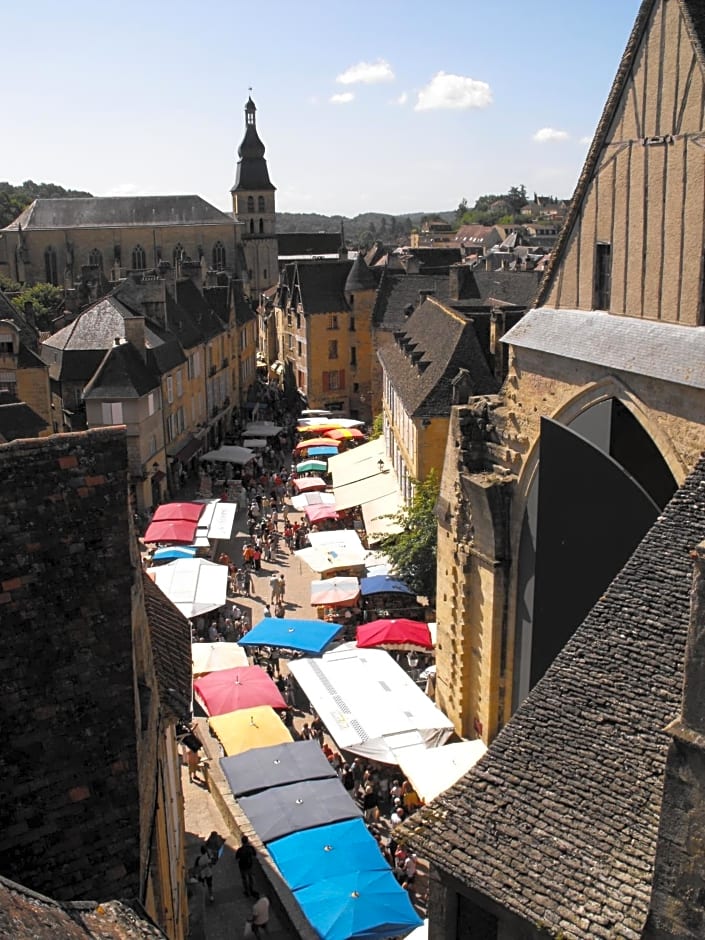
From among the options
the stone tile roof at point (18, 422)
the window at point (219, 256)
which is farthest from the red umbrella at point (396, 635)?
A: the window at point (219, 256)

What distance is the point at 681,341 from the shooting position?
11.9 meters

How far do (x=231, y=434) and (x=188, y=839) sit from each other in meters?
34.4

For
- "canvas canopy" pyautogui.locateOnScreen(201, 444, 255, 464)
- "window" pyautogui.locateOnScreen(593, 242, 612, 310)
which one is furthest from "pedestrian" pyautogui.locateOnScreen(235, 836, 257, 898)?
"canvas canopy" pyautogui.locateOnScreen(201, 444, 255, 464)

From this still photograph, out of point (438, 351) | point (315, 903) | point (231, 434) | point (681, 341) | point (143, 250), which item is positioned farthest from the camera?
point (143, 250)

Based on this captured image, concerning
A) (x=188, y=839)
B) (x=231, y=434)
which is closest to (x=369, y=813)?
(x=188, y=839)

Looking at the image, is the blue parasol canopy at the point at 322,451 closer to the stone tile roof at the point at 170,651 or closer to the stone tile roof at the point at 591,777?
the stone tile roof at the point at 170,651

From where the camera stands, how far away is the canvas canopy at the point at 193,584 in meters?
23.8

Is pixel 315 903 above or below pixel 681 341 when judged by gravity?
below

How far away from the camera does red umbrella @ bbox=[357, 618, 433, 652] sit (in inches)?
835

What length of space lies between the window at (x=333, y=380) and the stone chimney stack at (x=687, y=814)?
48.8 metres

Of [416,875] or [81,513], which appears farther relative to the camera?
[416,875]

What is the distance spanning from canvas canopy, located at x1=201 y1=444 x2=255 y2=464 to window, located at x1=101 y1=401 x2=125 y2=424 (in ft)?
23.8

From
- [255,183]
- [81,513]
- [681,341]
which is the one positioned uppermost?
[255,183]

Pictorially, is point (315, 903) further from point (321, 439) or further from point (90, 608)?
point (321, 439)
